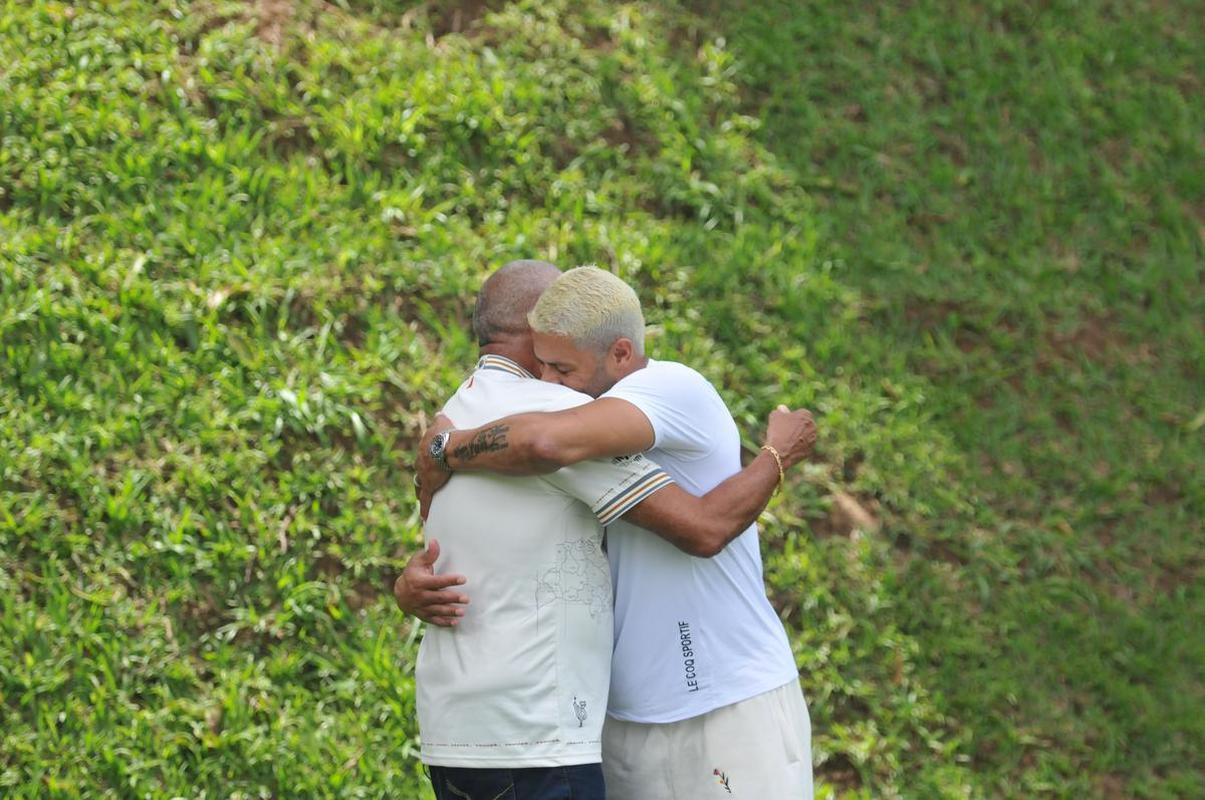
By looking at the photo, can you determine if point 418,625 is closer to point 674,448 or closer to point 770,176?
point 674,448

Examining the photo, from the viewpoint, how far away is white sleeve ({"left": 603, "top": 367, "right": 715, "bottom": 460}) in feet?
10.9

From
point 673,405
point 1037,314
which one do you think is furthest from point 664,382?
point 1037,314

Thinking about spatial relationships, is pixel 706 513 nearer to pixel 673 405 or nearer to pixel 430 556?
pixel 673 405

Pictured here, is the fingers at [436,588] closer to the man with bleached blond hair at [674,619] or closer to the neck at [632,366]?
the man with bleached blond hair at [674,619]

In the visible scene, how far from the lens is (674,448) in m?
3.44

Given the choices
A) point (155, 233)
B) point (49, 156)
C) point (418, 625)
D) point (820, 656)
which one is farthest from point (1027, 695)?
point (49, 156)

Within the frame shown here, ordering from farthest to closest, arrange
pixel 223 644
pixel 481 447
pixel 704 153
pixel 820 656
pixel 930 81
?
pixel 930 81 < pixel 704 153 < pixel 820 656 < pixel 223 644 < pixel 481 447

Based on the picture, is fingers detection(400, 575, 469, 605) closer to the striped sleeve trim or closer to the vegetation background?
the striped sleeve trim

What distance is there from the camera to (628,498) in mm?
3295

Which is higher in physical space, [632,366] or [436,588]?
[632,366]

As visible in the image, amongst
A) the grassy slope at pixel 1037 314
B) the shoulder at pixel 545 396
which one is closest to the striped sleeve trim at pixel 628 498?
the shoulder at pixel 545 396

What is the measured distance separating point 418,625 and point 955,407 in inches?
102

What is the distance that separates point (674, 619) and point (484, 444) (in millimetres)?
634

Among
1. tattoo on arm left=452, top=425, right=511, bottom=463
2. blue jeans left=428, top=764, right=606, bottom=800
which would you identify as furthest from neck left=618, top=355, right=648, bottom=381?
blue jeans left=428, top=764, right=606, bottom=800
